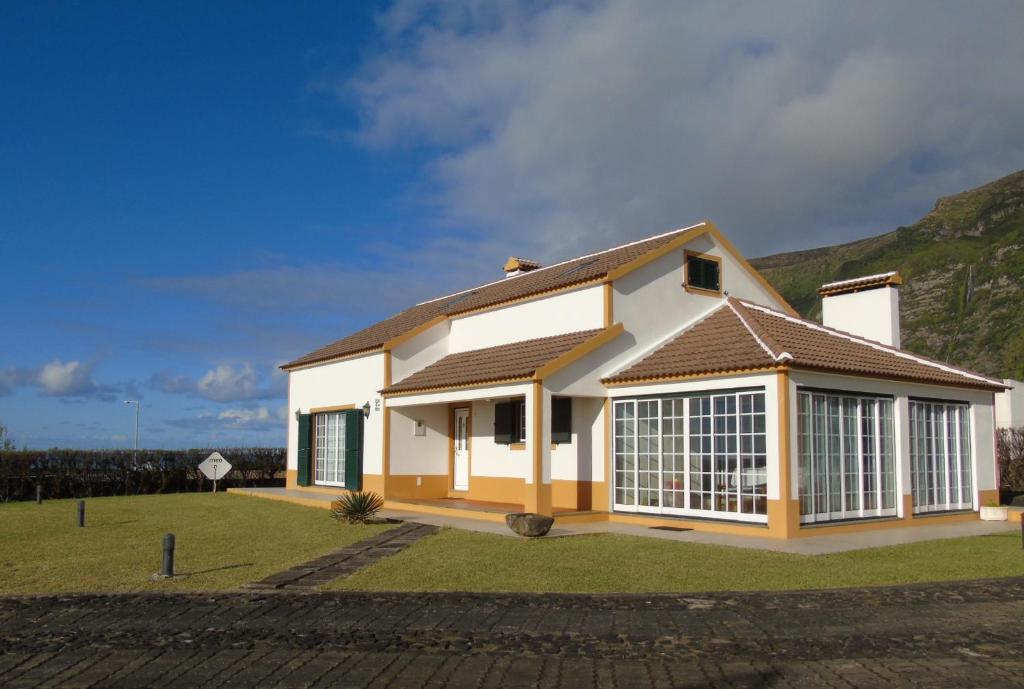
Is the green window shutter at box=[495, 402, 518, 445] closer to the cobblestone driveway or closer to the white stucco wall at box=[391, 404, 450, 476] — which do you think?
the white stucco wall at box=[391, 404, 450, 476]

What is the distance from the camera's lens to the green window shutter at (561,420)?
1694cm

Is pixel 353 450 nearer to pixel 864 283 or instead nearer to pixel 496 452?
pixel 496 452

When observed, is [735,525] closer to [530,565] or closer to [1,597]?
[530,565]

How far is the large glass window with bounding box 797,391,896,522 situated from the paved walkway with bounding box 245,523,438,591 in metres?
6.57

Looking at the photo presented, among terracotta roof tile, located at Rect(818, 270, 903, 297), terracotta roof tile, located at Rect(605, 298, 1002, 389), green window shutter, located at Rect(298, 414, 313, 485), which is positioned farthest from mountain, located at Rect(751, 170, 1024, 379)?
green window shutter, located at Rect(298, 414, 313, 485)

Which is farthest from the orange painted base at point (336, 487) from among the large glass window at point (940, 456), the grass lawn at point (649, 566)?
the large glass window at point (940, 456)

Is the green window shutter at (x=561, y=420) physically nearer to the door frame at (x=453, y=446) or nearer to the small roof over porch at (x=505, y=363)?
the small roof over porch at (x=505, y=363)

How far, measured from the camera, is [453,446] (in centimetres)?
2102

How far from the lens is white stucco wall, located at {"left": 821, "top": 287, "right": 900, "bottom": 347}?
768 inches

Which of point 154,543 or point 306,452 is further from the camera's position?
point 306,452

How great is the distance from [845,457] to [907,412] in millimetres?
2160

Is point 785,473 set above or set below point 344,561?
above

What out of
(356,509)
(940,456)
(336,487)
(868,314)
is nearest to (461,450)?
(336,487)

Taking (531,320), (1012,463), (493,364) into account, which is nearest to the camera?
(493,364)
